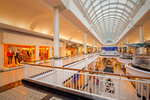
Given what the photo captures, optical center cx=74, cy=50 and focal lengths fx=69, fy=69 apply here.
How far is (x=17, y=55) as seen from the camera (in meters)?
7.81

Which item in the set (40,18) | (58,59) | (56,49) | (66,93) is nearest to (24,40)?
(40,18)

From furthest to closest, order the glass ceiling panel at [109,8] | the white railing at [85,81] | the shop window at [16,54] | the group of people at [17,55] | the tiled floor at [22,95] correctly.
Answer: the glass ceiling panel at [109,8] < the group of people at [17,55] < the shop window at [16,54] < the tiled floor at [22,95] < the white railing at [85,81]

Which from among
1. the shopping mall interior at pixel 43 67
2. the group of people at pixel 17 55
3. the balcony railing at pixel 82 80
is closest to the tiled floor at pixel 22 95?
the shopping mall interior at pixel 43 67

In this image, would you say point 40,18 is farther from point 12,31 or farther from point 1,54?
point 1,54

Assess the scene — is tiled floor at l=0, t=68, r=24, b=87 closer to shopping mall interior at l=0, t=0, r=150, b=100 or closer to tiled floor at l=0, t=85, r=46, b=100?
shopping mall interior at l=0, t=0, r=150, b=100

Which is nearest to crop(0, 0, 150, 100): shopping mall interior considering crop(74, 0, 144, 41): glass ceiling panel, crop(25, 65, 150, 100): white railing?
crop(25, 65, 150, 100): white railing

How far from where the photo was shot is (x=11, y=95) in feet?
9.04

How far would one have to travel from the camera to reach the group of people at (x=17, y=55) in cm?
690

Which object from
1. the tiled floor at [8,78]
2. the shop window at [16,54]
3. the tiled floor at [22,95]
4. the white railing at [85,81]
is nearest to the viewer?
the white railing at [85,81]

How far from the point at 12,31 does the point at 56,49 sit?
496cm

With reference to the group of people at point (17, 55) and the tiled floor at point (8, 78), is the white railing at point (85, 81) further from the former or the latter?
the group of people at point (17, 55)

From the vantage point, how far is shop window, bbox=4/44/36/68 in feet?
22.1

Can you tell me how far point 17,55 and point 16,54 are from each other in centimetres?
15

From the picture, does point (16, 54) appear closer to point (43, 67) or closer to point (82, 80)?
point (43, 67)
